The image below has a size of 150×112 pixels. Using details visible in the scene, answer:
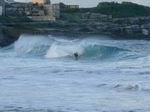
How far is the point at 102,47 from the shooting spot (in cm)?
3155

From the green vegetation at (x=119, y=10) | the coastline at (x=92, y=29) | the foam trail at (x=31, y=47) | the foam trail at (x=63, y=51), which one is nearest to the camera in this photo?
the foam trail at (x=63, y=51)

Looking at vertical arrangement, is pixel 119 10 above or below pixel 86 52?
below

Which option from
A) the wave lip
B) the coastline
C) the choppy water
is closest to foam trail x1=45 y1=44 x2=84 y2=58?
the wave lip

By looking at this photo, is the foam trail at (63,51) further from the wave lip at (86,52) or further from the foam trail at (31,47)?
the foam trail at (31,47)

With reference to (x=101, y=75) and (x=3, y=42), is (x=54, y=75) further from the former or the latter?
(x=3, y=42)

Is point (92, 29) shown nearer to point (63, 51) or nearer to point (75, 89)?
point (63, 51)

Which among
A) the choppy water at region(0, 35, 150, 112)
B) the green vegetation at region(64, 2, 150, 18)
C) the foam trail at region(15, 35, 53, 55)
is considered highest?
the choppy water at region(0, 35, 150, 112)

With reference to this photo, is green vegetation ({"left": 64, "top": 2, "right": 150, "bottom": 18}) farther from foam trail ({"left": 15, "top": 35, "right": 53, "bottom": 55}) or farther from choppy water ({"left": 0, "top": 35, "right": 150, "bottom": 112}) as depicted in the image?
choppy water ({"left": 0, "top": 35, "right": 150, "bottom": 112})

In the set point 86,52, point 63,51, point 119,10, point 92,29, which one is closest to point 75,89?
point 86,52

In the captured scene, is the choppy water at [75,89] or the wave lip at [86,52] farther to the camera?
the wave lip at [86,52]

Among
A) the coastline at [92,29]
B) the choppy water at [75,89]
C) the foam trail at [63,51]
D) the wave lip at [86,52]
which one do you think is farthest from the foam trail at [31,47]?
the coastline at [92,29]

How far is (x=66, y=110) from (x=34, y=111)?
23.0 inches

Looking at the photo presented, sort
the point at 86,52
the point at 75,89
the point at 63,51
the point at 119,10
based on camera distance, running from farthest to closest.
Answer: the point at 119,10 → the point at 63,51 → the point at 86,52 → the point at 75,89

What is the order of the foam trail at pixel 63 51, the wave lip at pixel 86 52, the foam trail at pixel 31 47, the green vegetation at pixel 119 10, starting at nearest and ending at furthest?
1. the wave lip at pixel 86 52
2. the foam trail at pixel 63 51
3. the foam trail at pixel 31 47
4. the green vegetation at pixel 119 10
